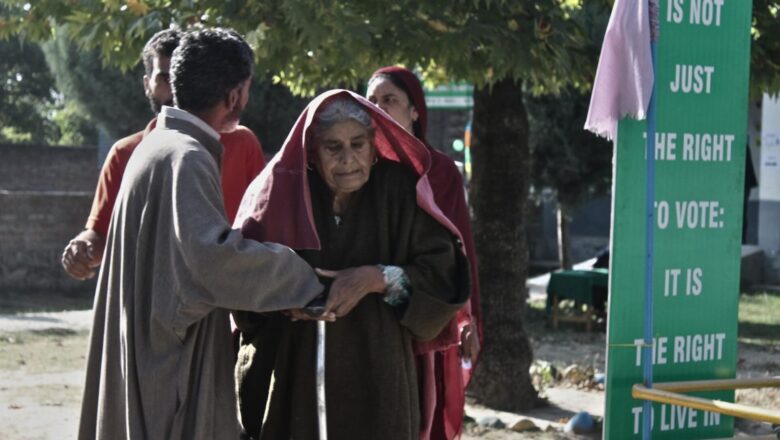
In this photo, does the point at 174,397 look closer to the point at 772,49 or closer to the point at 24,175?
the point at 772,49

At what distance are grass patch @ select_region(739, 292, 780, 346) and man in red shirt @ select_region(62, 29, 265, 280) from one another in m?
9.08

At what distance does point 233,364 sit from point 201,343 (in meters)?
0.18

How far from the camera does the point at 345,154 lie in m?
3.67

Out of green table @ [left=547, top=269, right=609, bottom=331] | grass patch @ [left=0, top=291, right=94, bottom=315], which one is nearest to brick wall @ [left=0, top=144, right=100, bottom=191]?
grass patch @ [left=0, top=291, right=94, bottom=315]

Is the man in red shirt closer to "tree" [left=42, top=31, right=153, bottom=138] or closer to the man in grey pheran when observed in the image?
the man in grey pheran

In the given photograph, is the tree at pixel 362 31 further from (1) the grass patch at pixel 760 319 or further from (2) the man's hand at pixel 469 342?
(1) the grass patch at pixel 760 319

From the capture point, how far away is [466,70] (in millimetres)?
7590

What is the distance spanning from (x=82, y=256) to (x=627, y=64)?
6.95 feet

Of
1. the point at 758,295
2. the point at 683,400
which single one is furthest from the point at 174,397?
the point at 758,295

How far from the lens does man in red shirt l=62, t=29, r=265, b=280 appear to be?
14.6 ft

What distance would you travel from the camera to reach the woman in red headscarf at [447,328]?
3963 millimetres

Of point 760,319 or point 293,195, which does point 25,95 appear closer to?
point 760,319

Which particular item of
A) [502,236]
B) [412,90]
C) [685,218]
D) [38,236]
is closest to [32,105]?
[38,236]

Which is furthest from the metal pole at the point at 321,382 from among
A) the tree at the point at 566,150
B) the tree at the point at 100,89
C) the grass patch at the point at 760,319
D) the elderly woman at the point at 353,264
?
the tree at the point at 100,89
